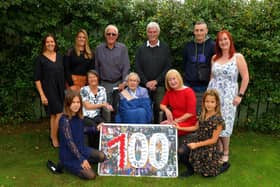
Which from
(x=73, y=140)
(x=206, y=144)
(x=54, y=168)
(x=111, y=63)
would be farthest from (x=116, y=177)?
(x=111, y=63)

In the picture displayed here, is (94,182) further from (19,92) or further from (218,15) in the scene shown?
(218,15)

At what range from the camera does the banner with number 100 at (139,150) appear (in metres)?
4.43

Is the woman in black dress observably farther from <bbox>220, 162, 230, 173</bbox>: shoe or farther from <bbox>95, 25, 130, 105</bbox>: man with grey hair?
<bbox>220, 162, 230, 173</bbox>: shoe

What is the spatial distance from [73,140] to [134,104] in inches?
40.4

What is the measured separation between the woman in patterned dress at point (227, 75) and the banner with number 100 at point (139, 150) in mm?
739

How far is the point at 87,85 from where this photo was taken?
5.20m

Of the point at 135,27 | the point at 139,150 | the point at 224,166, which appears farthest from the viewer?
the point at 135,27

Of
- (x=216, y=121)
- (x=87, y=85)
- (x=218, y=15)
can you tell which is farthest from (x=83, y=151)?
(x=218, y=15)

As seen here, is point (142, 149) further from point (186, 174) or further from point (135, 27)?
point (135, 27)

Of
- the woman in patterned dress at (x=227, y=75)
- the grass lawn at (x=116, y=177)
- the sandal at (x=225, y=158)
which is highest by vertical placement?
the woman in patterned dress at (x=227, y=75)

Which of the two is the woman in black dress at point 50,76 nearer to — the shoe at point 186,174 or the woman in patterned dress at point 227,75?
the shoe at point 186,174

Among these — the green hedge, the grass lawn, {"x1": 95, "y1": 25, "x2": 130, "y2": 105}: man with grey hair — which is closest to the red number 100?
the grass lawn

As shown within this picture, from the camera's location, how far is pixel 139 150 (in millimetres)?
4523

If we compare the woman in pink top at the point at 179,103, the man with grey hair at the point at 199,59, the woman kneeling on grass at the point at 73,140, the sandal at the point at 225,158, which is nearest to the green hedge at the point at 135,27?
the man with grey hair at the point at 199,59
